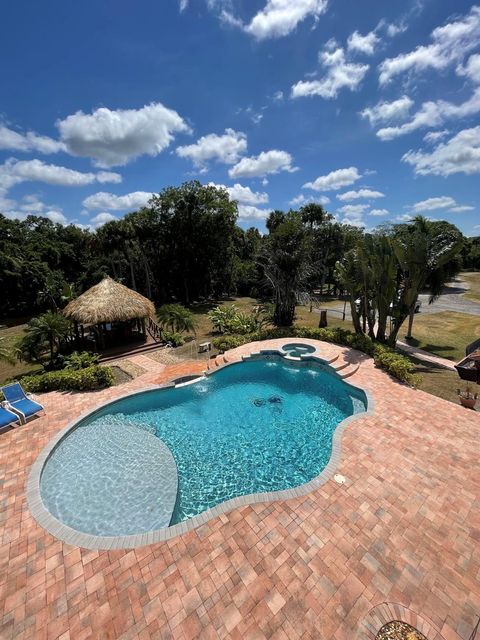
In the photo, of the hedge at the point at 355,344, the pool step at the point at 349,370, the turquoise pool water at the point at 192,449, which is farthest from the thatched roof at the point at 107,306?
the pool step at the point at 349,370

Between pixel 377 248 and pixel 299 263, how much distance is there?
6.58 metres

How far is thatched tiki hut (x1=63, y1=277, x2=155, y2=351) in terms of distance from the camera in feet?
54.3

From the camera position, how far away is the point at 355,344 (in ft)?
55.1

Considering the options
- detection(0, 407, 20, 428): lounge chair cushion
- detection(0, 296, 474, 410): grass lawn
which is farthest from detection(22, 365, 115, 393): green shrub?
detection(0, 407, 20, 428): lounge chair cushion

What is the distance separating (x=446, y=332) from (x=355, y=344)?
1083 cm

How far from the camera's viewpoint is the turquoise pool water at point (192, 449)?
23.8 ft

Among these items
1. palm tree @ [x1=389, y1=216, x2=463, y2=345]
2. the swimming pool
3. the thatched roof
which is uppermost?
palm tree @ [x1=389, y1=216, x2=463, y2=345]

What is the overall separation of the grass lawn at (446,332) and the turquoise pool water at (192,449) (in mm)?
9512

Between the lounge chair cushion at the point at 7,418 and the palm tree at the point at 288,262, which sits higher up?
the palm tree at the point at 288,262

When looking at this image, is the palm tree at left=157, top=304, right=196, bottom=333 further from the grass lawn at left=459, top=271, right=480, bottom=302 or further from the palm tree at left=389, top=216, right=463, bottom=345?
the grass lawn at left=459, top=271, right=480, bottom=302

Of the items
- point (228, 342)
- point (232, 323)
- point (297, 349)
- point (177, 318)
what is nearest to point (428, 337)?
point (297, 349)

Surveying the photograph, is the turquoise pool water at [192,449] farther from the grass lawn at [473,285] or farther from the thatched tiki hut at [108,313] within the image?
the grass lawn at [473,285]

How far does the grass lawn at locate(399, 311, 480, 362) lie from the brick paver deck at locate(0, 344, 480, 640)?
12841 millimetres

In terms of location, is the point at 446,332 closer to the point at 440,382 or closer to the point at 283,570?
the point at 440,382
